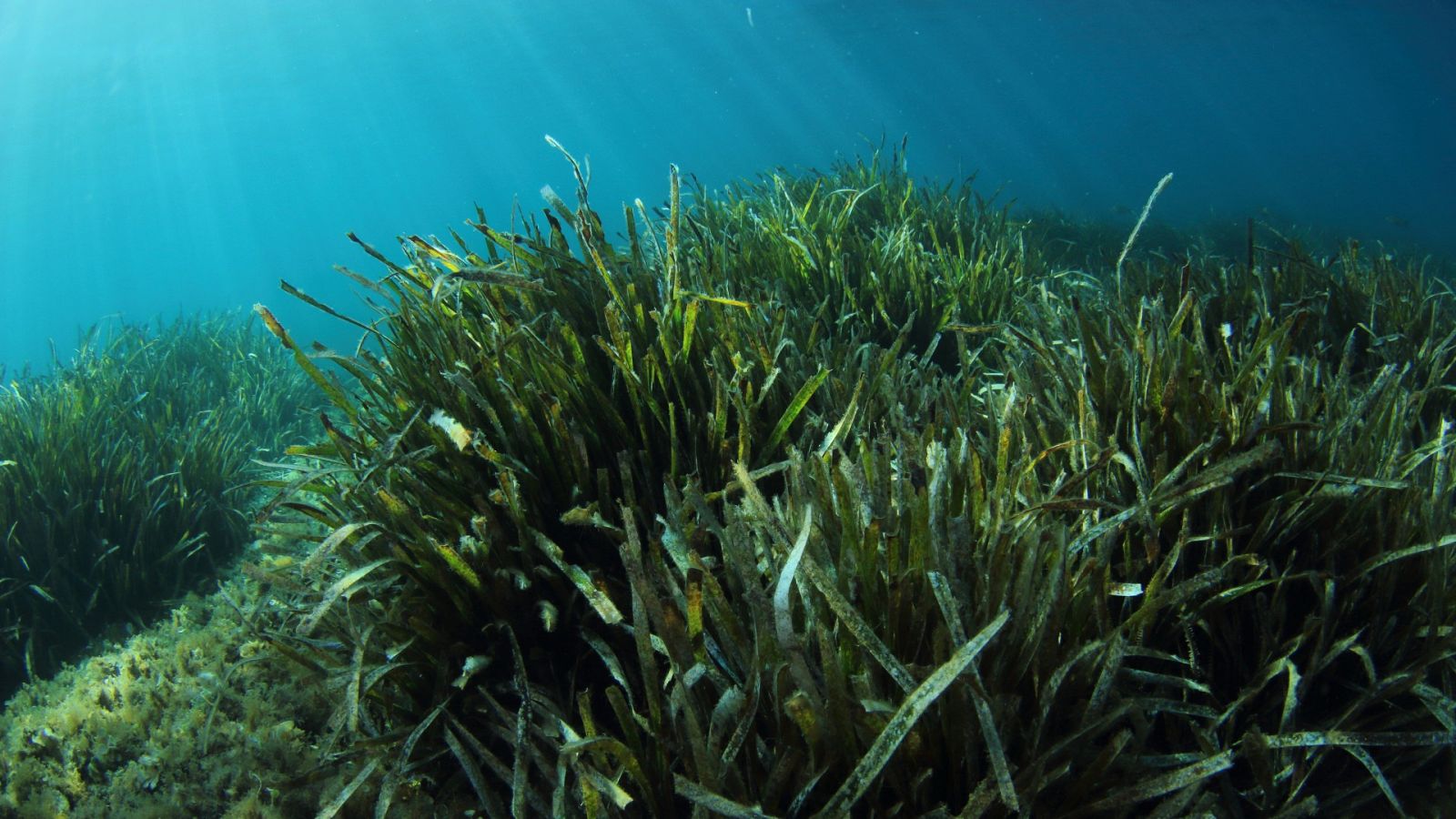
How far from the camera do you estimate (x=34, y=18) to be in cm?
4066

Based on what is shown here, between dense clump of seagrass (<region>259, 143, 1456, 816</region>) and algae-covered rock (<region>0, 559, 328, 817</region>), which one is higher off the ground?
algae-covered rock (<region>0, 559, 328, 817</region>)

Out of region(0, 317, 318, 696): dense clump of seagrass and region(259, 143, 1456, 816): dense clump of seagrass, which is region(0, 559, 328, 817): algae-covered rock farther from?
region(0, 317, 318, 696): dense clump of seagrass

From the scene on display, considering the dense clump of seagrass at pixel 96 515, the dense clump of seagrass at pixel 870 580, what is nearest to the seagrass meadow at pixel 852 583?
the dense clump of seagrass at pixel 870 580

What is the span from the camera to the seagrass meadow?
133cm

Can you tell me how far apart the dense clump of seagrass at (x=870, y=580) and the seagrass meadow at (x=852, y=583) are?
0.01 meters

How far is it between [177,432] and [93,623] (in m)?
2.20

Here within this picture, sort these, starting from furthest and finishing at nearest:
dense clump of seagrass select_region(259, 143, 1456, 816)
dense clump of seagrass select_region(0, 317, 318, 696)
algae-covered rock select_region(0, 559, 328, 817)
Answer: dense clump of seagrass select_region(0, 317, 318, 696) → algae-covered rock select_region(0, 559, 328, 817) → dense clump of seagrass select_region(259, 143, 1456, 816)

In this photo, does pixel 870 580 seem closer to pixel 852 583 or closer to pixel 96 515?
pixel 852 583

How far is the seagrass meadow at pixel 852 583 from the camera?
4.37ft

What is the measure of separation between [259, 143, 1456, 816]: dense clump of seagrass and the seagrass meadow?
0.4 inches

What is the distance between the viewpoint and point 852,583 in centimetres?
148

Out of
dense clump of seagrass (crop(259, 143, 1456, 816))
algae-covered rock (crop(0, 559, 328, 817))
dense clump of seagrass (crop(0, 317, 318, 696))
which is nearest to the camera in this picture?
dense clump of seagrass (crop(259, 143, 1456, 816))

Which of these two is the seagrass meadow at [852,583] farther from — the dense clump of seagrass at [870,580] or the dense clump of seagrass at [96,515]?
the dense clump of seagrass at [96,515]

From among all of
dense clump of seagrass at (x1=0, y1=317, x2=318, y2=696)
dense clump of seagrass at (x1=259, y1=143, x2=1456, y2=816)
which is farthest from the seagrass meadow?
dense clump of seagrass at (x1=0, y1=317, x2=318, y2=696)
